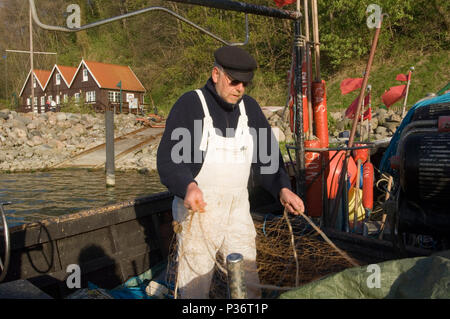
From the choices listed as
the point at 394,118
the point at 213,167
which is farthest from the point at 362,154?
the point at 394,118

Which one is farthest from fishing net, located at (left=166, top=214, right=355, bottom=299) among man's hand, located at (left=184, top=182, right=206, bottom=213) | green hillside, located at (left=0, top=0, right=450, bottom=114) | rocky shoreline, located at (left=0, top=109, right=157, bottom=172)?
green hillside, located at (left=0, top=0, right=450, bottom=114)

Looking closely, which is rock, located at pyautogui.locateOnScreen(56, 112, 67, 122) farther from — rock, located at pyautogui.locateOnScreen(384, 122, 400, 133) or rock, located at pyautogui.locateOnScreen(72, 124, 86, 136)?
rock, located at pyautogui.locateOnScreen(384, 122, 400, 133)

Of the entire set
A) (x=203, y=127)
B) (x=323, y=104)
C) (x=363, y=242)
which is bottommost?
(x=363, y=242)

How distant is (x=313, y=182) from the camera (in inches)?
167

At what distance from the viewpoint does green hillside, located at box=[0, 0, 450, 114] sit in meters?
23.2

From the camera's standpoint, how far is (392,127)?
1666cm

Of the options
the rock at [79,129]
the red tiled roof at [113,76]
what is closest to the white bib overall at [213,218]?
the rock at [79,129]

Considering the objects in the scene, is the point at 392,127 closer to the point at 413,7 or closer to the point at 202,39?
the point at 413,7

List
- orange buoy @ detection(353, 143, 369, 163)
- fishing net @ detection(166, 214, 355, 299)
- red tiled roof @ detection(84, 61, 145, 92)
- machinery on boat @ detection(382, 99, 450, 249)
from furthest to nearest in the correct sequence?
red tiled roof @ detection(84, 61, 145, 92) → orange buoy @ detection(353, 143, 369, 163) → fishing net @ detection(166, 214, 355, 299) → machinery on boat @ detection(382, 99, 450, 249)

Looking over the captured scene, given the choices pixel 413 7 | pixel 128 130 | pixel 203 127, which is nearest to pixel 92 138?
pixel 128 130

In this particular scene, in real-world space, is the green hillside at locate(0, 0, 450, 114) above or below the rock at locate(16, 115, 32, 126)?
above

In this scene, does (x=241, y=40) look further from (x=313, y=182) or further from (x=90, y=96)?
(x=313, y=182)

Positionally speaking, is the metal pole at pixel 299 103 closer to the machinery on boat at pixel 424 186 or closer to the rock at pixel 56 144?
the machinery on boat at pixel 424 186
